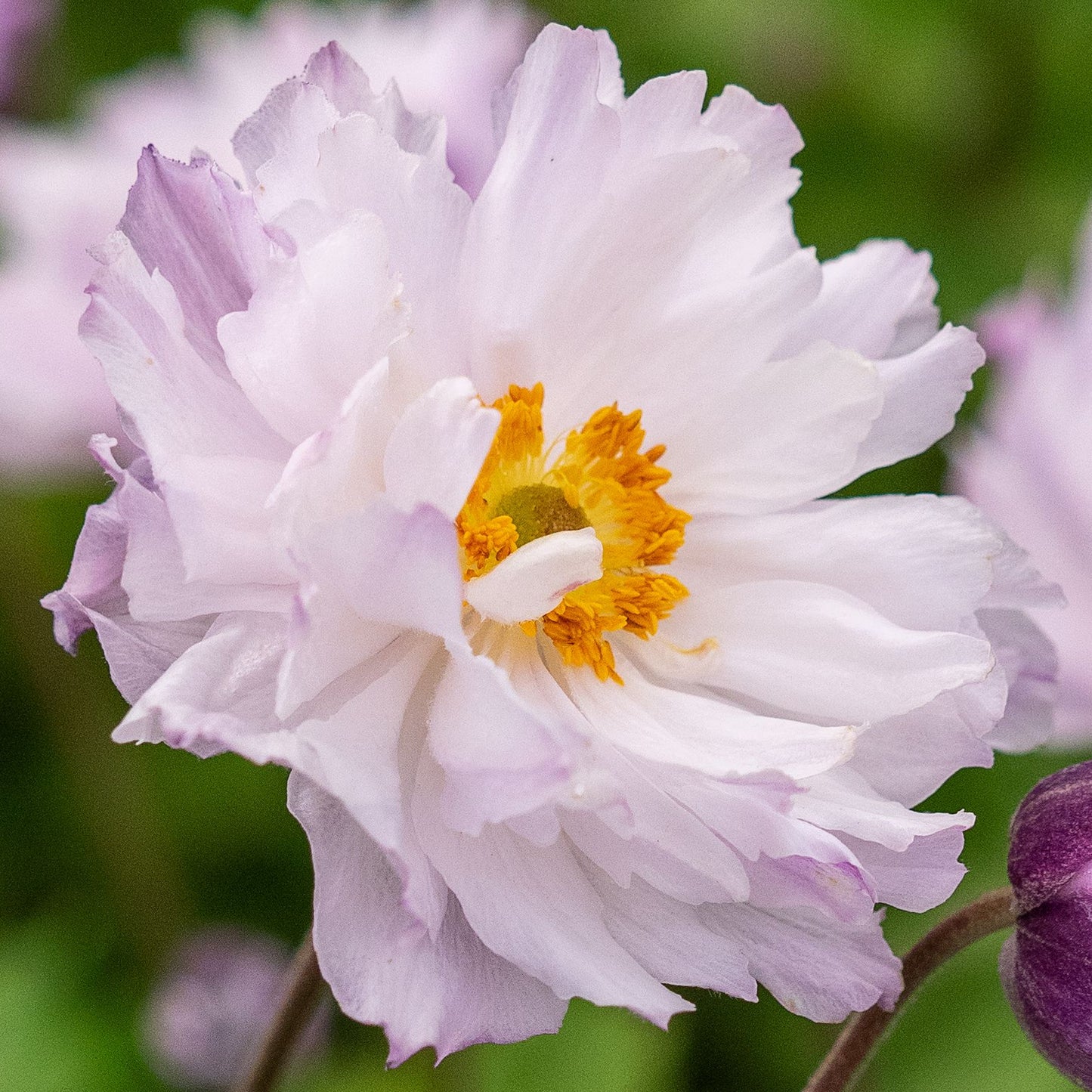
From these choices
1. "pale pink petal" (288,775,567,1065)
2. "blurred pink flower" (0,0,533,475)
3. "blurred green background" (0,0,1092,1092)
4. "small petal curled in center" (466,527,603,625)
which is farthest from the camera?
"blurred pink flower" (0,0,533,475)

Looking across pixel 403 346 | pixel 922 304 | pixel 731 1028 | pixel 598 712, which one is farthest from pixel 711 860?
pixel 731 1028

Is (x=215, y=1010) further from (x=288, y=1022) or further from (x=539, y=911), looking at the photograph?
(x=539, y=911)

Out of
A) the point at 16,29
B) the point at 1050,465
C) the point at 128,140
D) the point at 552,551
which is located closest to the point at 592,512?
the point at 552,551

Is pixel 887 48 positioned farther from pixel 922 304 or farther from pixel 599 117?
pixel 599 117

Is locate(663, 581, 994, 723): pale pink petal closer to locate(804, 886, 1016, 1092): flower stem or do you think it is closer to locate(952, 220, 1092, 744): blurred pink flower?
locate(804, 886, 1016, 1092): flower stem

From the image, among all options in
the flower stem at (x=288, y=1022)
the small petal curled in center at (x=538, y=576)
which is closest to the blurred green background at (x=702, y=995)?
the flower stem at (x=288, y=1022)

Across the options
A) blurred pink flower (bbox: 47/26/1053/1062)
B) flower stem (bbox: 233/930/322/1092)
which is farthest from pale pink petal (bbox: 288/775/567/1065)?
flower stem (bbox: 233/930/322/1092)
